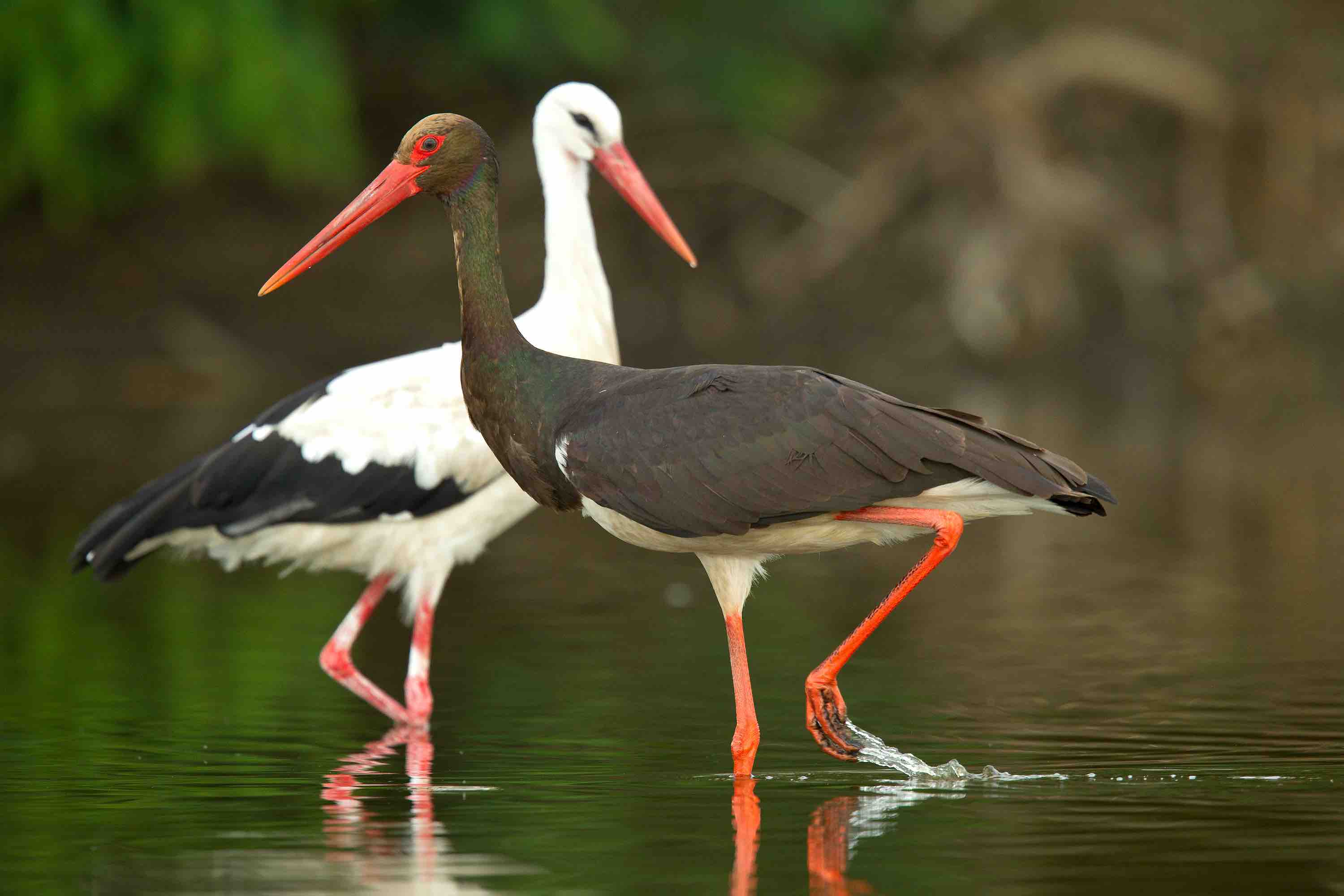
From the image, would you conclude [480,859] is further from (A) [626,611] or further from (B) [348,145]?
(B) [348,145]

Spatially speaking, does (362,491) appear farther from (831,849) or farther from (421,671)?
(831,849)

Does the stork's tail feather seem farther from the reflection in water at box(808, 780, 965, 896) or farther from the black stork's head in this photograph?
the reflection in water at box(808, 780, 965, 896)

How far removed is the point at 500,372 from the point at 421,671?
1.72m

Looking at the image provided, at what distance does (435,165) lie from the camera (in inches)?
265

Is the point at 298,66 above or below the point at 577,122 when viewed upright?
above

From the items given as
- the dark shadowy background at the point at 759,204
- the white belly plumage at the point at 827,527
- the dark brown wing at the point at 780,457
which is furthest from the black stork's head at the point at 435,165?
the dark shadowy background at the point at 759,204

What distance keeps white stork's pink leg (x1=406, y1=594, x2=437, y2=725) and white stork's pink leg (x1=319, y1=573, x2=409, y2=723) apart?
6cm

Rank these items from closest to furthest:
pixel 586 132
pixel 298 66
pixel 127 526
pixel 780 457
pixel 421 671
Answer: pixel 780 457 → pixel 421 671 → pixel 127 526 → pixel 586 132 → pixel 298 66


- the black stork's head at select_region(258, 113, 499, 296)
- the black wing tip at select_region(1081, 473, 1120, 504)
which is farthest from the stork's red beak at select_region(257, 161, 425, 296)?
the black wing tip at select_region(1081, 473, 1120, 504)

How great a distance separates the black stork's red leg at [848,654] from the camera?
19.9ft

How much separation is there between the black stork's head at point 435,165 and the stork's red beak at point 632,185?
2140 mm

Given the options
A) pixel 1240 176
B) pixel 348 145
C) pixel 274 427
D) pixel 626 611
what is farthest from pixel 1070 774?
pixel 1240 176

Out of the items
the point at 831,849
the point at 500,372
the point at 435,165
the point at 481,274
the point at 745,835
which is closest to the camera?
the point at 831,849

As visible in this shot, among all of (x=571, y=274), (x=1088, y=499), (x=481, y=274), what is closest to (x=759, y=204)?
(x=571, y=274)
